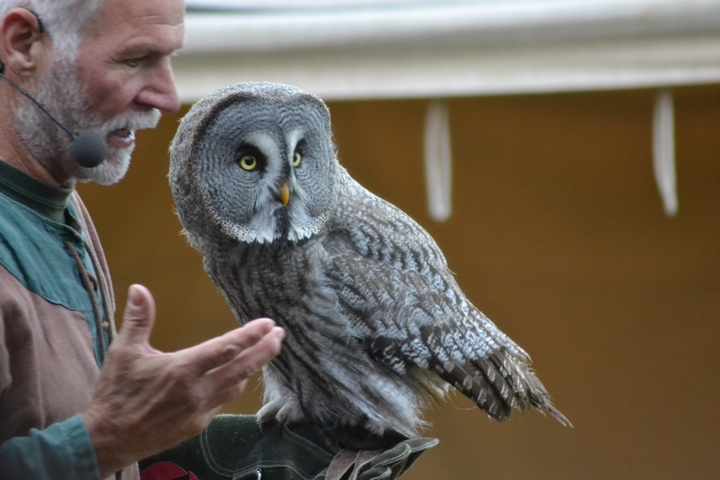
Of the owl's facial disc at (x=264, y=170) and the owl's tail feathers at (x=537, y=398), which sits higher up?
the owl's facial disc at (x=264, y=170)

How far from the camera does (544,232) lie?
11.1ft

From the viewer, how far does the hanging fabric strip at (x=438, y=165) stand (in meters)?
3.03

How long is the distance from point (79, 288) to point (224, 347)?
1.50 feet

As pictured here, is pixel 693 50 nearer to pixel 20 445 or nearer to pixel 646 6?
pixel 646 6

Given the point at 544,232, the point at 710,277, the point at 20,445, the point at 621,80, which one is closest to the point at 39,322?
the point at 20,445

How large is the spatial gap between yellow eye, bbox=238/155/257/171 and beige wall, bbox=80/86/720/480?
3.97ft

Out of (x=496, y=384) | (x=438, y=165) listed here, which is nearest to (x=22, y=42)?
(x=496, y=384)

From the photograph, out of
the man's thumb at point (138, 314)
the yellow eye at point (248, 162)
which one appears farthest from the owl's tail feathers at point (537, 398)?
the man's thumb at point (138, 314)

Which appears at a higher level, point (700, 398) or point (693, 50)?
point (693, 50)

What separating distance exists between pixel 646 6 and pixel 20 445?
2.19 metres

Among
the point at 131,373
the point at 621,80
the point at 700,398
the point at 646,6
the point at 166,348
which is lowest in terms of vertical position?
the point at 700,398

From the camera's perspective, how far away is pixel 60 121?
139 centimetres

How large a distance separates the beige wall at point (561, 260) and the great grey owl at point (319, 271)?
3.82 feet

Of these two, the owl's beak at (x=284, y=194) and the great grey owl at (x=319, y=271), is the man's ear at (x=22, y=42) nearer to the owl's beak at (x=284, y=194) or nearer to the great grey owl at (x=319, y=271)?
the great grey owl at (x=319, y=271)
